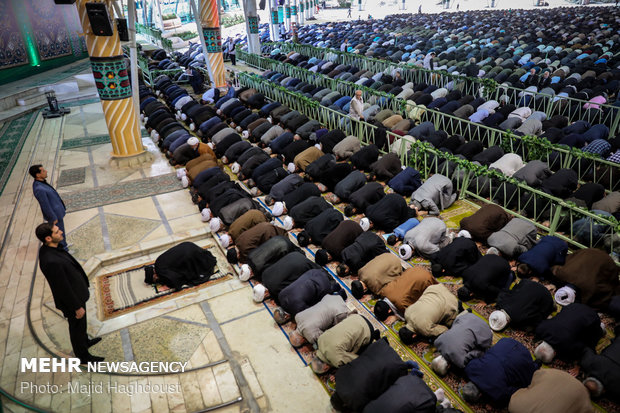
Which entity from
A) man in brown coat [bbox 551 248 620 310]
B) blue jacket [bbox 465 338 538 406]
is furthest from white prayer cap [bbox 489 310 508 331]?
man in brown coat [bbox 551 248 620 310]

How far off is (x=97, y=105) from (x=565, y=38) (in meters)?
21.1

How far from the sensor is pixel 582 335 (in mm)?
3871

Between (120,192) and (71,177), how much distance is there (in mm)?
1599

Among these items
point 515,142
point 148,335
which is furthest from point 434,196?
point 148,335

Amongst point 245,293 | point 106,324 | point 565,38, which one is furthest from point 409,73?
point 106,324

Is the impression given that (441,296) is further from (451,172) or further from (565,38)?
(565,38)

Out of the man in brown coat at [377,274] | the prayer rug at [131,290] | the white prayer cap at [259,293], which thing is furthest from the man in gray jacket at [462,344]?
the prayer rug at [131,290]

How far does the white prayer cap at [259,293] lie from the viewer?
4.98 m

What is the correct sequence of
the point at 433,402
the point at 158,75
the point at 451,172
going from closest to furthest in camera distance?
the point at 433,402, the point at 451,172, the point at 158,75

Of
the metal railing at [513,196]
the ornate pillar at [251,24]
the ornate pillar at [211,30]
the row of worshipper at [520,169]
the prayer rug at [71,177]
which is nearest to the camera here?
the metal railing at [513,196]

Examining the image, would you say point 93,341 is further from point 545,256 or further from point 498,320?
point 545,256

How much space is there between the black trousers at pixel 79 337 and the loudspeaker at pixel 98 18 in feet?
20.8

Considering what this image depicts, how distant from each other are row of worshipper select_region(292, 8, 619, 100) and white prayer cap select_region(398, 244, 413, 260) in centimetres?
902

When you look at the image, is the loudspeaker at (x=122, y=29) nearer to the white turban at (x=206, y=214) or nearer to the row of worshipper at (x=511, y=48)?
the white turban at (x=206, y=214)
